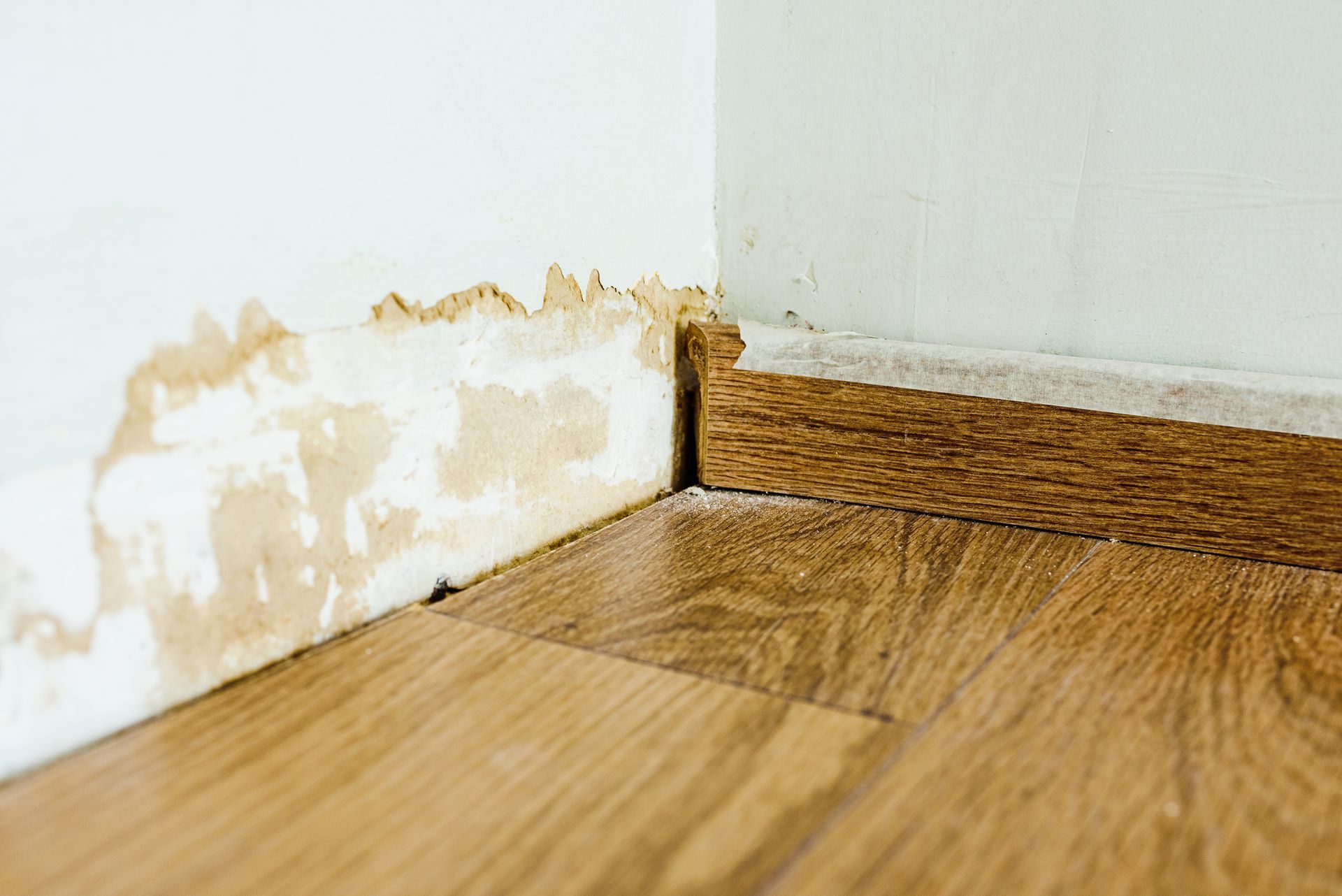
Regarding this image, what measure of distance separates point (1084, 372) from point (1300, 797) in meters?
0.41

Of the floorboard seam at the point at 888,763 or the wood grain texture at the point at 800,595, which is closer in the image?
the floorboard seam at the point at 888,763

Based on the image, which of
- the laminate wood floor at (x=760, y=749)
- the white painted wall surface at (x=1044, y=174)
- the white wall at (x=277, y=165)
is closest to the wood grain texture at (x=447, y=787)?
the laminate wood floor at (x=760, y=749)

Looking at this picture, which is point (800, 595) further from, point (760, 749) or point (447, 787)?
point (447, 787)

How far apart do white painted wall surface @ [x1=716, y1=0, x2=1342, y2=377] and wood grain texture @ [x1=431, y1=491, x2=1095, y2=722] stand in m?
0.21

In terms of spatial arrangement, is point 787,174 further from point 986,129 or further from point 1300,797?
point 1300,797

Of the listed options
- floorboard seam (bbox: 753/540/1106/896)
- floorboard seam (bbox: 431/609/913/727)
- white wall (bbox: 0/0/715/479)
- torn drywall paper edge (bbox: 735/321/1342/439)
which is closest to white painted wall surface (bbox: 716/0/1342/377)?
torn drywall paper edge (bbox: 735/321/1342/439)

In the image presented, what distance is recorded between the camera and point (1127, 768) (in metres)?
0.49

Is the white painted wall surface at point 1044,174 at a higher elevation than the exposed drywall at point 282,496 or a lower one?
higher

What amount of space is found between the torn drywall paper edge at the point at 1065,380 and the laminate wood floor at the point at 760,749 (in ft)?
0.42

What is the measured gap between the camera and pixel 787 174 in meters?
0.96

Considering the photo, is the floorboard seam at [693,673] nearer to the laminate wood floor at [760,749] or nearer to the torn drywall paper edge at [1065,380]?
the laminate wood floor at [760,749]

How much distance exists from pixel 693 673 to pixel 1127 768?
9.8 inches

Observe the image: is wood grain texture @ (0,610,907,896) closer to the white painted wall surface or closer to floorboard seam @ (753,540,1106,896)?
floorboard seam @ (753,540,1106,896)

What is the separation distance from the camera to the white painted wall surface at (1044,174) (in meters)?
0.75
